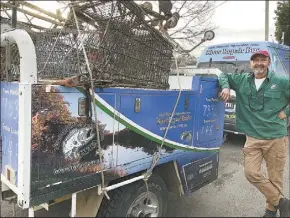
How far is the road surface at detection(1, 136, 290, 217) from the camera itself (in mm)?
3789

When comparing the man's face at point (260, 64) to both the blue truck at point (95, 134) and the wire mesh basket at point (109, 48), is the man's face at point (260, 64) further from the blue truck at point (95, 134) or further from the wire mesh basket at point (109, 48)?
the wire mesh basket at point (109, 48)

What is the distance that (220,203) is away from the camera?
14.0ft

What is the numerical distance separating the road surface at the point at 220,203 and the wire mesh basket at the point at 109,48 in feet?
4.22

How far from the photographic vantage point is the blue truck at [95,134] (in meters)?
2.26

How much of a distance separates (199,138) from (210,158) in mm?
445

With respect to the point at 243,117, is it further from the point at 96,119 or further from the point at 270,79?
the point at 96,119

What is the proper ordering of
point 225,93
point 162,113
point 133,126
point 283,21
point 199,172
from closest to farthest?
point 133,126, point 162,113, point 225,93, point 199,172, point 283,21

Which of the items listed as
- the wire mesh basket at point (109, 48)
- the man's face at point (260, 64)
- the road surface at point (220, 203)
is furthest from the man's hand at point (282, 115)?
the wire mesh basket at point (109, 48)

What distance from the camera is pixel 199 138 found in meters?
3.71

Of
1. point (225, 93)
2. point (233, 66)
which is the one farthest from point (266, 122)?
point (233, 66)

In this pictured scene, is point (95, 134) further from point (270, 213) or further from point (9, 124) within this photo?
point (270, 213)

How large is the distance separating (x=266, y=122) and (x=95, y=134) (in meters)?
2.13

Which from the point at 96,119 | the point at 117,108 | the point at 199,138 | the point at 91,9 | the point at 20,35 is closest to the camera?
the point at 20,35

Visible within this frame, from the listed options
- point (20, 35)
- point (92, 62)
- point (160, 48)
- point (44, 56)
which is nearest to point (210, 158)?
point (160, 48)
